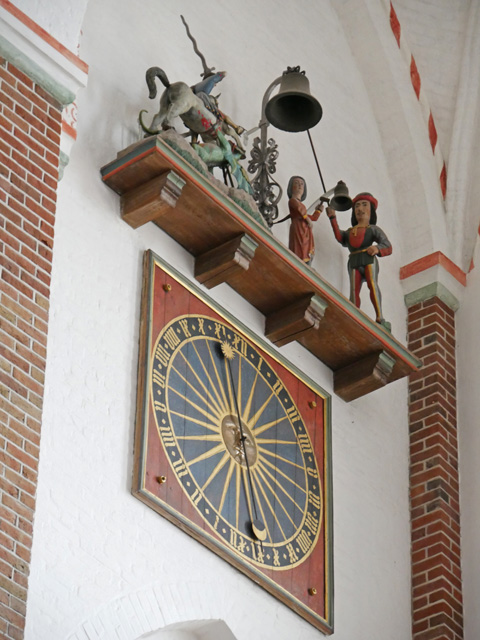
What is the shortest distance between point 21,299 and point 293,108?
322cm

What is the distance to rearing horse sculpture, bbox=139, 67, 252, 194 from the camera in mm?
9242

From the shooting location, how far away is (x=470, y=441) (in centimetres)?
1084

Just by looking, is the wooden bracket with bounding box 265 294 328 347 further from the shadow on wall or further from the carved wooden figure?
the shadow on wall

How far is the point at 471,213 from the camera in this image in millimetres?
11781

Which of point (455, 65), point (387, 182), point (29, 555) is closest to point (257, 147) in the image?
point (387, 182)

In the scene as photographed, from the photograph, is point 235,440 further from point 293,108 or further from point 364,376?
point 293,108

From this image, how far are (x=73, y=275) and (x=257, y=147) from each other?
2.17m

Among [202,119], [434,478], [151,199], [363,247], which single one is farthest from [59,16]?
[434,478]

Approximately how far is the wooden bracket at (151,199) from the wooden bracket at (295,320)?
3.81 ft

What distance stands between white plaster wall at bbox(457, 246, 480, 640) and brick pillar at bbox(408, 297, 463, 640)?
50mm

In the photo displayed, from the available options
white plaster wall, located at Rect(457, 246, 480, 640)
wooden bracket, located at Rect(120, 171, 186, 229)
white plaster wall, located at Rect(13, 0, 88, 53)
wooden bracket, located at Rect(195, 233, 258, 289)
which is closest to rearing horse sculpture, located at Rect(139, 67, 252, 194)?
wooden bracket, located at Rect(120, 171, 186, 229)

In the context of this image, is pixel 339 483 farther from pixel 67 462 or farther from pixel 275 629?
pixel 67 462

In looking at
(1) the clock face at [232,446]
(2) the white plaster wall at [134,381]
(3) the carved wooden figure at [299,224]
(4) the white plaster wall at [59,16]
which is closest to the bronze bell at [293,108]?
(3) the carved wooden figure at [299,224]

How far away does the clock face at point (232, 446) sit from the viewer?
340 inches
